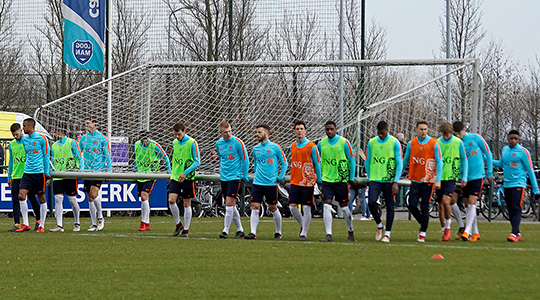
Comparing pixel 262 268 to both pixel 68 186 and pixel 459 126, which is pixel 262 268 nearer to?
pixel 459 126

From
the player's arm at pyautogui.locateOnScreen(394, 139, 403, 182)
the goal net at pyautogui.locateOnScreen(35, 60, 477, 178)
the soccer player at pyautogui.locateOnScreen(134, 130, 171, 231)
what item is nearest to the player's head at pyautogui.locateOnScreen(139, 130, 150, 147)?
the soccer player at pyautogui.locateOnScreen(134, 130, 171, 231)

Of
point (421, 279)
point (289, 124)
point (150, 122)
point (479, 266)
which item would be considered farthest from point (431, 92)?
point (421, 279)

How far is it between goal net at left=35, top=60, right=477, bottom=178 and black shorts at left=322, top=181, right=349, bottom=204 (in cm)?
312

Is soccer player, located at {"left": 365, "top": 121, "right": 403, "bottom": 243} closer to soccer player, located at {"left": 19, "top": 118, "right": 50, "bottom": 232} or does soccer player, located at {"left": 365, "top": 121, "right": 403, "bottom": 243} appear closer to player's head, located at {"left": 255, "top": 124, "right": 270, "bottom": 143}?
player's head, located at {"left": 255, "top": 124, "right": 270, "bottom": 143}

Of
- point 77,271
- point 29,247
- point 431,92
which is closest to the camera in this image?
point 77,271

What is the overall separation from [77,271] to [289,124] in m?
A: 8.20

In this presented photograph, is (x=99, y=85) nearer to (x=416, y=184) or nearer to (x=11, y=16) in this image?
(x=416, y=184)

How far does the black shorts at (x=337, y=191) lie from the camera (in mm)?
12242

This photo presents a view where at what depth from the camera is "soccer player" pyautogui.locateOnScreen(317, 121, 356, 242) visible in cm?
1225

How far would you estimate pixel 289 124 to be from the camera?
15.9 metres

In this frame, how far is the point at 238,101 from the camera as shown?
16062 mm

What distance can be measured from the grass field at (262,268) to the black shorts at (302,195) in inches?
28.2

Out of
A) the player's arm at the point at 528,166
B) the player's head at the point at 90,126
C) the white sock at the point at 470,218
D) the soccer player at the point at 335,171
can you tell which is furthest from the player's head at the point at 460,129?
the player's head at the point at 90,126

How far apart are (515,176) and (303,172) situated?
11.5ft
